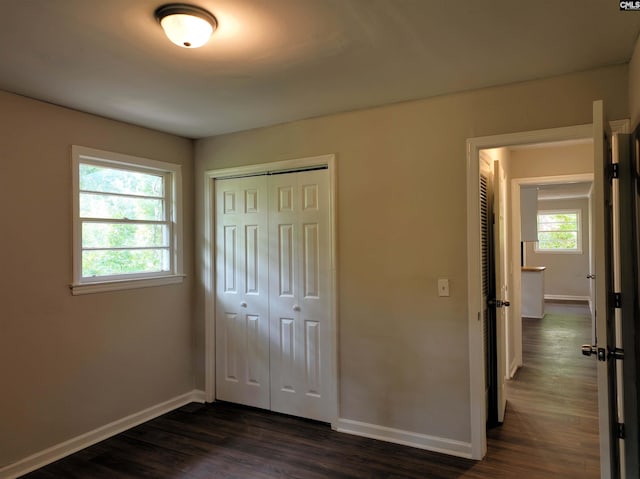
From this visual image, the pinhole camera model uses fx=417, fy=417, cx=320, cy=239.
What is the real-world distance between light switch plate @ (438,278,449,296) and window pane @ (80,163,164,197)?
8.59 ft

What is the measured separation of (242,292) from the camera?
12.7 feet

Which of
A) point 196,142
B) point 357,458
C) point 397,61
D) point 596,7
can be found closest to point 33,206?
point 196,142

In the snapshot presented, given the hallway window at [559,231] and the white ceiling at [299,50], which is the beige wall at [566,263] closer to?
the hallway window at [559,231]

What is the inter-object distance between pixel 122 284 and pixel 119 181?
0.86 metres

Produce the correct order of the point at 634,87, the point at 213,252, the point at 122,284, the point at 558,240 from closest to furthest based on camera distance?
the point at 634,87 → the point at 122,284 → the point at 213,252 → the point at 558,240

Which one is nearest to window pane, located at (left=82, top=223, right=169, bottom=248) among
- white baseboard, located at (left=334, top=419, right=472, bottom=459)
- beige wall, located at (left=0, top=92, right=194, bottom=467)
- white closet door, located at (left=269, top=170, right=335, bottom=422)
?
beige wall, located at (left=0, top=92, right=194, bottom=467)

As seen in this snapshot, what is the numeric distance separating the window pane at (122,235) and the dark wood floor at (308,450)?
153 cm

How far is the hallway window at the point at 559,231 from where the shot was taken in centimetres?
1043

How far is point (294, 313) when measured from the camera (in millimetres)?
3572

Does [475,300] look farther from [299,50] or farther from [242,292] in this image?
[242,292]

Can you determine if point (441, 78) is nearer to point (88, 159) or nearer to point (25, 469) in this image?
point (88, 159)

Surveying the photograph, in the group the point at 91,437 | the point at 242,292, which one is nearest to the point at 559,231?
the point at 242,292

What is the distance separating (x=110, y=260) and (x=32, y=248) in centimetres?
62

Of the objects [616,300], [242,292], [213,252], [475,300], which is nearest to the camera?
[616,300]
